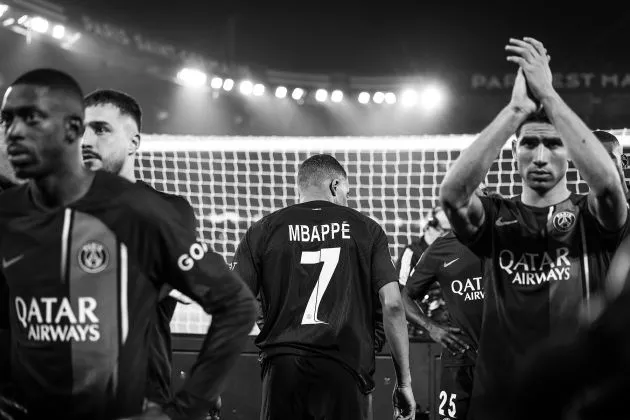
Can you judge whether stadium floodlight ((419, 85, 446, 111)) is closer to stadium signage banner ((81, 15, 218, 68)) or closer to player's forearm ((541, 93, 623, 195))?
stadium signage banner ((81, 15, 218, 68))

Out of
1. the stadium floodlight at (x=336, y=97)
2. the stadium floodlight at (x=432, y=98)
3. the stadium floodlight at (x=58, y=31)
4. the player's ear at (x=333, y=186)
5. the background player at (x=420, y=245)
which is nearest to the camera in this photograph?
the player's ear at (x=333, y=186)

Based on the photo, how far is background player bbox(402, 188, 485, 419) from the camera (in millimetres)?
5816

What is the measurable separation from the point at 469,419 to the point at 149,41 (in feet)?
64.8

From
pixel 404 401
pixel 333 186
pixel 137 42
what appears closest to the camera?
pixel 404 401

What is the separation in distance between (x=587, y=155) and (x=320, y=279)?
2.21m

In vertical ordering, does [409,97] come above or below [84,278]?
above

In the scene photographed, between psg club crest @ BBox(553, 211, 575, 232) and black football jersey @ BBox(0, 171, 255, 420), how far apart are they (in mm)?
1393

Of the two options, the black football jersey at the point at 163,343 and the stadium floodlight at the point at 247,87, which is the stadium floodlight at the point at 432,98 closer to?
the stadium floodlight at the point at 247,87

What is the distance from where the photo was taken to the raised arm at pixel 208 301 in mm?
2688

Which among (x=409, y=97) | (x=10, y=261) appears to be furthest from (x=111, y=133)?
(x=409, y=97)

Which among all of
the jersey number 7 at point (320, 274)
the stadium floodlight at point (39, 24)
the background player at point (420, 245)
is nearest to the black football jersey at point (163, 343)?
the jersey number 7 at point (320, 274)

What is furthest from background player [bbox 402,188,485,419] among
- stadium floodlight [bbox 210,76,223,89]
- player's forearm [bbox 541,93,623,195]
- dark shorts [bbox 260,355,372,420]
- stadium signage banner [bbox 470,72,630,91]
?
stadium signage banner [bbox 470,72,630,91]

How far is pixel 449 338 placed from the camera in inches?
231

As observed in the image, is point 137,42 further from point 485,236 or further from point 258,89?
point 485,236
